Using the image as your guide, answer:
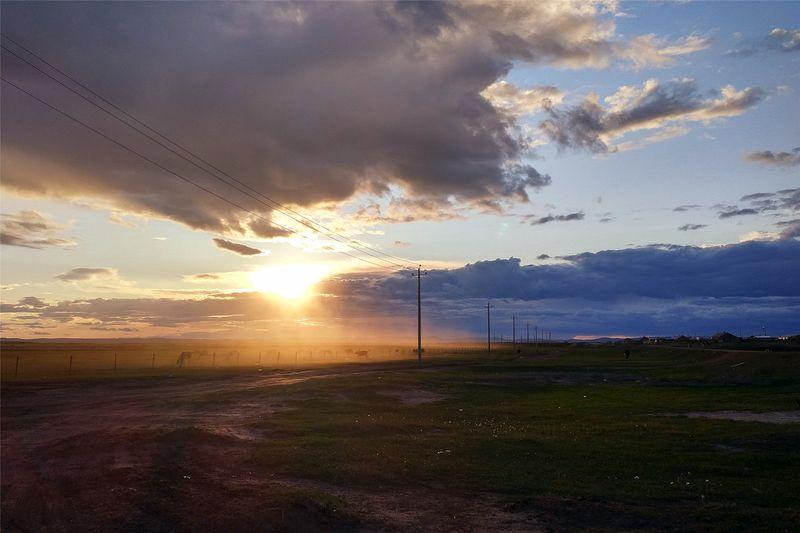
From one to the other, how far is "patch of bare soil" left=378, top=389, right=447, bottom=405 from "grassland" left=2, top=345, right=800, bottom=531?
4.95 ft

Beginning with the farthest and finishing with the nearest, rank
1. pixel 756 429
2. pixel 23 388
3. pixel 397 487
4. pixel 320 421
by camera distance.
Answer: pixel 23 388 < pixel 320 421 < pixel 756 429 < pixel 397 487

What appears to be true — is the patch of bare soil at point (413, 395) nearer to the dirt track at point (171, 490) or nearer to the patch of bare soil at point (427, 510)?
the dirt track at point (171, 490)

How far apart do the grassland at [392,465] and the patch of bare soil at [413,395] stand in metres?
1.51

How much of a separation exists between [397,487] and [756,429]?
1755 cm

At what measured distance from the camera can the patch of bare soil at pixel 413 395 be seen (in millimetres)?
40156

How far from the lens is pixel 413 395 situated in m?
44.2

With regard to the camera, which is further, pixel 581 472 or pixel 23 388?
pixel 23 388

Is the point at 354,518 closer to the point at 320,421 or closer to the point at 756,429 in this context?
the point at 320,421

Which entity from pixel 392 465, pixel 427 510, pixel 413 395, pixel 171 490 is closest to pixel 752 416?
pixel 392 465

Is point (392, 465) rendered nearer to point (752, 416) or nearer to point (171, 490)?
point (171, 490)

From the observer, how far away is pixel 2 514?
12.9 metres

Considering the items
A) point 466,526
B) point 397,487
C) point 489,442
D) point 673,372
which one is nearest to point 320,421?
point 489,442

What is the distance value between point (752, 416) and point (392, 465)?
71.8 feet

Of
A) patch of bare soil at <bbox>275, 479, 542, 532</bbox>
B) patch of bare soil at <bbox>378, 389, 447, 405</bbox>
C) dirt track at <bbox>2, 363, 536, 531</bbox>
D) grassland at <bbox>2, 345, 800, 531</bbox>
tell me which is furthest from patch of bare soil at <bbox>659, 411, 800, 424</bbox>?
dirt track at <bbox>2, 363, 536, 531</bbox>
